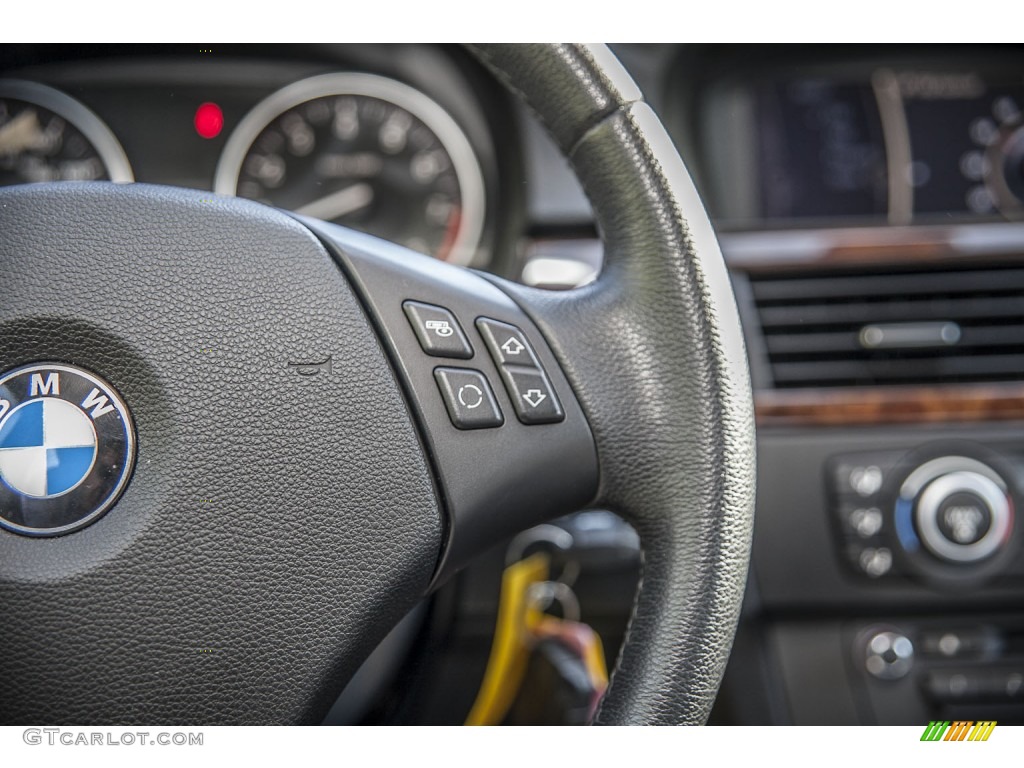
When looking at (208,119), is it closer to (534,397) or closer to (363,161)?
(363,161)

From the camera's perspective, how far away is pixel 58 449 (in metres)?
0.50

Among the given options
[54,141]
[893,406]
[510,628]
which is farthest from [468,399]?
[54,141]

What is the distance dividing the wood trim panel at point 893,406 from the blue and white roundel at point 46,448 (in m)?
0.75

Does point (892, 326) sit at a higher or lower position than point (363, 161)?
lower

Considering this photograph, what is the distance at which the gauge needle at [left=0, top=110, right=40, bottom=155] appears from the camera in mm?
1291

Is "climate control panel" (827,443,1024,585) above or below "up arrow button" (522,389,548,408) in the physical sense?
below

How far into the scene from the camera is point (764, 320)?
1130 millimetres

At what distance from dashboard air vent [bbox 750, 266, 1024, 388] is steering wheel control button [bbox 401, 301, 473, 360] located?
644 mm

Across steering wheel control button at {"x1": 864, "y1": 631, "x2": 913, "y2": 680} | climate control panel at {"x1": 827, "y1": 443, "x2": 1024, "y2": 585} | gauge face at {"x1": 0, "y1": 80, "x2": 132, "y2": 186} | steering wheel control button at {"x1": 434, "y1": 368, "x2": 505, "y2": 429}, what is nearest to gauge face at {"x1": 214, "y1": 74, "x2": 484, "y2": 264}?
gauge face at {"x1": 0, "y1": 80, "x2": 132, "y2": 186}

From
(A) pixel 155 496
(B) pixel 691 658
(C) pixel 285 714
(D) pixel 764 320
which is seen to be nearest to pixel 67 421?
(A) pixel 155 496

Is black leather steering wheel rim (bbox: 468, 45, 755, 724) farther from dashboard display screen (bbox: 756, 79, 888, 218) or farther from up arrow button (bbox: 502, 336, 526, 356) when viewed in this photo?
dashboard display screen (bbox: 756, 79, 888, 218)
